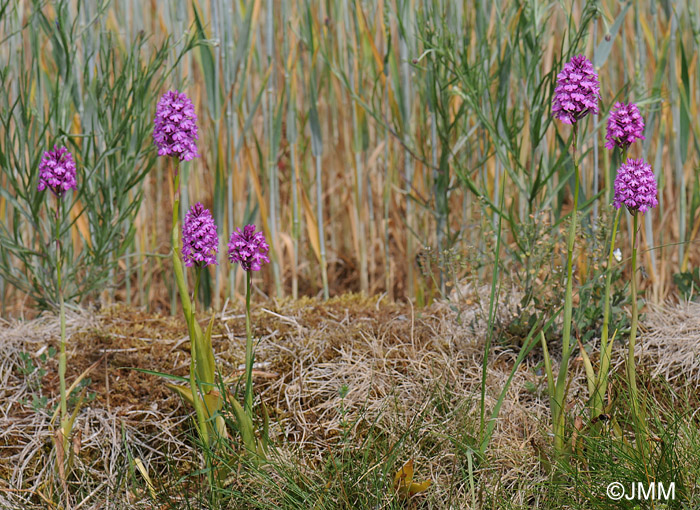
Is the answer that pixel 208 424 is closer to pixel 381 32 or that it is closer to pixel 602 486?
pixel 602 486

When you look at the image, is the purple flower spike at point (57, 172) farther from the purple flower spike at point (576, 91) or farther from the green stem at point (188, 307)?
the purple flower spike at point (576, 91)

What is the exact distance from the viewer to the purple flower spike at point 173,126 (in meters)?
1.32

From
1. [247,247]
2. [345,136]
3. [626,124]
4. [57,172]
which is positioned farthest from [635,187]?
[345,136]

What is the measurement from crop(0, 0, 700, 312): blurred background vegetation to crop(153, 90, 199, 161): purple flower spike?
58 cm

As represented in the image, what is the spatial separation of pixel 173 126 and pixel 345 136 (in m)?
1.63

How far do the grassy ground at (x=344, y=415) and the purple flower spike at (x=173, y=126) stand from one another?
495 mm

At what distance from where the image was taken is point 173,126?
133 centimetres

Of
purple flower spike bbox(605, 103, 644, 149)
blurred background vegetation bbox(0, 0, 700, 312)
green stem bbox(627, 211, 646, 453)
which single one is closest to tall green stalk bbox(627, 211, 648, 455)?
green stem bbox(627, 211, 646, 453)

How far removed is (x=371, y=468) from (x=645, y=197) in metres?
0.75

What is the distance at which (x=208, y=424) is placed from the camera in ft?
4.63

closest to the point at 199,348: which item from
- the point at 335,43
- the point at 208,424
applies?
the point at 208,424

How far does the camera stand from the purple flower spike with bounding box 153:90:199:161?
52.1 inches

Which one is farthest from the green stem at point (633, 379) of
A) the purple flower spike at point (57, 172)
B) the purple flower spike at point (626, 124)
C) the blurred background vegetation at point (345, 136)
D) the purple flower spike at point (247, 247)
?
the purple flower spike at point (57, 172)

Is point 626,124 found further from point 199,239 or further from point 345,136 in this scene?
point 345,136
